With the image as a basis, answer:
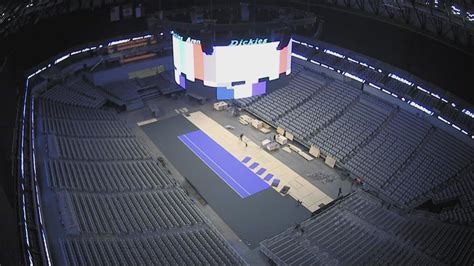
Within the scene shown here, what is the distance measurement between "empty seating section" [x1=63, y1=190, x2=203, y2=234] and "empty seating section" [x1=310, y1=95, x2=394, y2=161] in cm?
1177

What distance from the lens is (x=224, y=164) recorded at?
27.7 m

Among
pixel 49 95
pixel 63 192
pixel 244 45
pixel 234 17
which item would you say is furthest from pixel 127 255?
pixel 49 95

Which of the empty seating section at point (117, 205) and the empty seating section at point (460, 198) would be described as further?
the empty seating section at point (460, 198)

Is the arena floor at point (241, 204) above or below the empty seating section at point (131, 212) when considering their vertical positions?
below

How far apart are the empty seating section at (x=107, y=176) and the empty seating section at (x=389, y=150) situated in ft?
42.5

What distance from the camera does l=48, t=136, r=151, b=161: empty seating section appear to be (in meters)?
25.1

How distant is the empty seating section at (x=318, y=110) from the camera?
30.6 m

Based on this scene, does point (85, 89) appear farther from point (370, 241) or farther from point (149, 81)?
point (370, 241)

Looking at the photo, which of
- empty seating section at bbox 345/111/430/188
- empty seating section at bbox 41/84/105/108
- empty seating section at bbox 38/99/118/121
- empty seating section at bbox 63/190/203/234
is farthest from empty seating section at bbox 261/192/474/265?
empty seating section at bbox 41/84/105/108

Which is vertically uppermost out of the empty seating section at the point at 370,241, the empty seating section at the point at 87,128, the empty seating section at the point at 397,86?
the empty seating section at the point at 397,86

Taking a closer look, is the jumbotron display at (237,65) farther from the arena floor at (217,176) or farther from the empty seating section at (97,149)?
the empty seating section at (97,149)

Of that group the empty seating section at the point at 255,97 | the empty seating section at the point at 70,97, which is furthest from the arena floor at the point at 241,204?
the empty seating section at the point at 70,97

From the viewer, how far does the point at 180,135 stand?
1236 inches

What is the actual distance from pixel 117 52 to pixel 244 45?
967 inches
